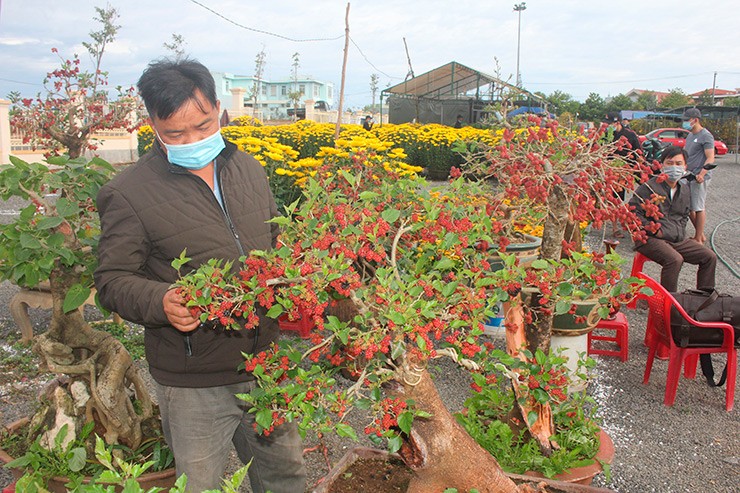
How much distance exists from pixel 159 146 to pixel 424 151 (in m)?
12.2

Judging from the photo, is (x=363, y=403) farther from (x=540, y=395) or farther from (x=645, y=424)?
(x=645, y=424)

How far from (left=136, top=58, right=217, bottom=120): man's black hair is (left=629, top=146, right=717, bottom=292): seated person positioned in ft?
13.2

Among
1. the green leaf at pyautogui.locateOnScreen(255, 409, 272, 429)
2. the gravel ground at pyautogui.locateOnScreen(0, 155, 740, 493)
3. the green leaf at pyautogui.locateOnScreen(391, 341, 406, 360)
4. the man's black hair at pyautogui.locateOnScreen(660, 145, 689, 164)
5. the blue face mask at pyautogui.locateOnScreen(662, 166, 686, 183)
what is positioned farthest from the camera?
the man's black hair at pyautogui.locateOnScreen(660, 145, 689, 164)

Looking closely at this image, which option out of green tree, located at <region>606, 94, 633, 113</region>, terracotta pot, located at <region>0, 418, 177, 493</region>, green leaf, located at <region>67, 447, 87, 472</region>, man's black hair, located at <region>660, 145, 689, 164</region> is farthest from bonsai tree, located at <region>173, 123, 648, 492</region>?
green tree, located at <region>606, 94, 633, 113</region>

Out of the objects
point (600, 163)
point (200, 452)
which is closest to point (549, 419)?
point (600, 163)

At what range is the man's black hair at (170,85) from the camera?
1775 millimetres

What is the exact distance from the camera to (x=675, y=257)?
4.87 meters

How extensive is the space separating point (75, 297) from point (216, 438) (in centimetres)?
82

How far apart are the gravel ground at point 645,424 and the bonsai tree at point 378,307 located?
85 centimetres

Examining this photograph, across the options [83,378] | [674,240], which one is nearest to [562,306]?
[83,378]

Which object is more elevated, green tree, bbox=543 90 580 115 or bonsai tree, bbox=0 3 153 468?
green tree, bbox=543 90 580 115

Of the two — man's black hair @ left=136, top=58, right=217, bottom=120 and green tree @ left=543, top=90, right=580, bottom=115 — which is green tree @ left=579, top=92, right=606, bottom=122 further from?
man's black hair @ left=136, top=58, right=217, bottom=120

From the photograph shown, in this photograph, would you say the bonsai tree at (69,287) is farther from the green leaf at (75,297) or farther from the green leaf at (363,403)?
the green leaf at (363,403)

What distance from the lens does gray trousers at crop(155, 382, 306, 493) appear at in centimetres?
189
